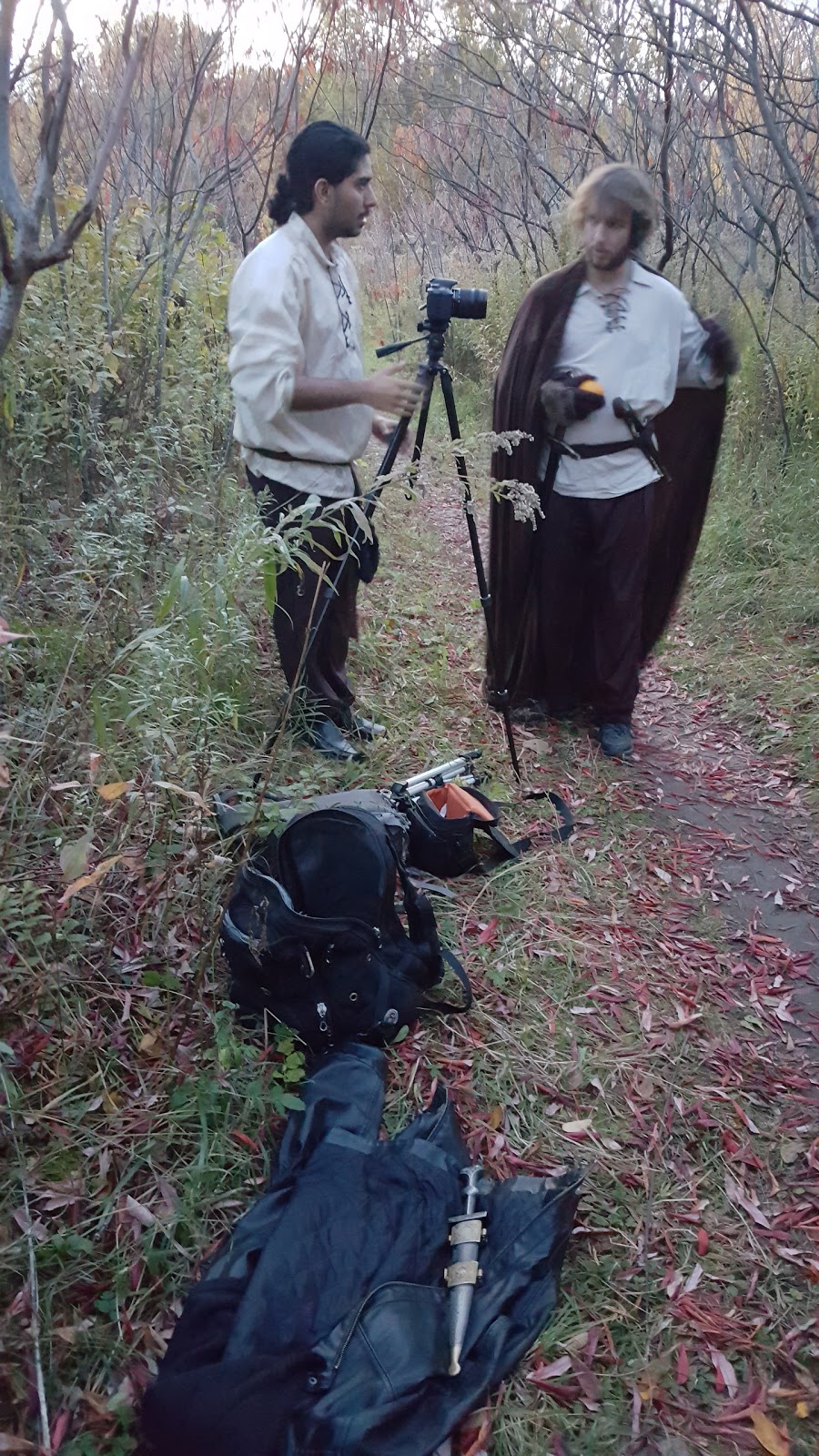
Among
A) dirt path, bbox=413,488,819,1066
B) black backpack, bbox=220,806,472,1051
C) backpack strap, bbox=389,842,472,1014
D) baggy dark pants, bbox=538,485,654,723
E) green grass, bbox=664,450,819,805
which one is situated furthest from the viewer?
green grass, bbox=664,450,819,805

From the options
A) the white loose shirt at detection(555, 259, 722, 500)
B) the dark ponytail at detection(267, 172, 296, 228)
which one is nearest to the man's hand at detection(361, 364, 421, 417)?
the dark ponytail at detection(267, 172, 296, 228)

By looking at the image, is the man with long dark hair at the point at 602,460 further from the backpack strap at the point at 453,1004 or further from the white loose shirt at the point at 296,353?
the backpack strap at the point at 453,1004

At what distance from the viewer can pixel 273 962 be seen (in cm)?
207

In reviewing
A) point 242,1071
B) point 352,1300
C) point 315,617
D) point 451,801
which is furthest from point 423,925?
point 315,617

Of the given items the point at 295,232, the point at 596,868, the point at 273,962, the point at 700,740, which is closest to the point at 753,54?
the point at 295,232

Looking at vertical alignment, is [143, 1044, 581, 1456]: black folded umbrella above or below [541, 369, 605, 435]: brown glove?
below

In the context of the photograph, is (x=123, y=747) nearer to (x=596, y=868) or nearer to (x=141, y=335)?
(x=596, y=868)

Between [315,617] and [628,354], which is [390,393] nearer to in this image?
[315,617]

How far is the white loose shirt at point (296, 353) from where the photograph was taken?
2.69 metres

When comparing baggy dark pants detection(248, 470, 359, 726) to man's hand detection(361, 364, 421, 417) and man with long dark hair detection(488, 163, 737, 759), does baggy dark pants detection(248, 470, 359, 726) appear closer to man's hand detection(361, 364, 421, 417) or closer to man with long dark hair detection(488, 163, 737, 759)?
man's hand detection(361, 364, 421, 417)

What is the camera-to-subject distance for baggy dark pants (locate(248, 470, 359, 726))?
2990mm

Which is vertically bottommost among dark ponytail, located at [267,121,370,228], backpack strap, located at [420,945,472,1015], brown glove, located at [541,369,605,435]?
backpack strap, located at [420,945,472,1015]

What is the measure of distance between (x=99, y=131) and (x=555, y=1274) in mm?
5533

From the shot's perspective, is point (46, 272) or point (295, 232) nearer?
point (295, 232)
